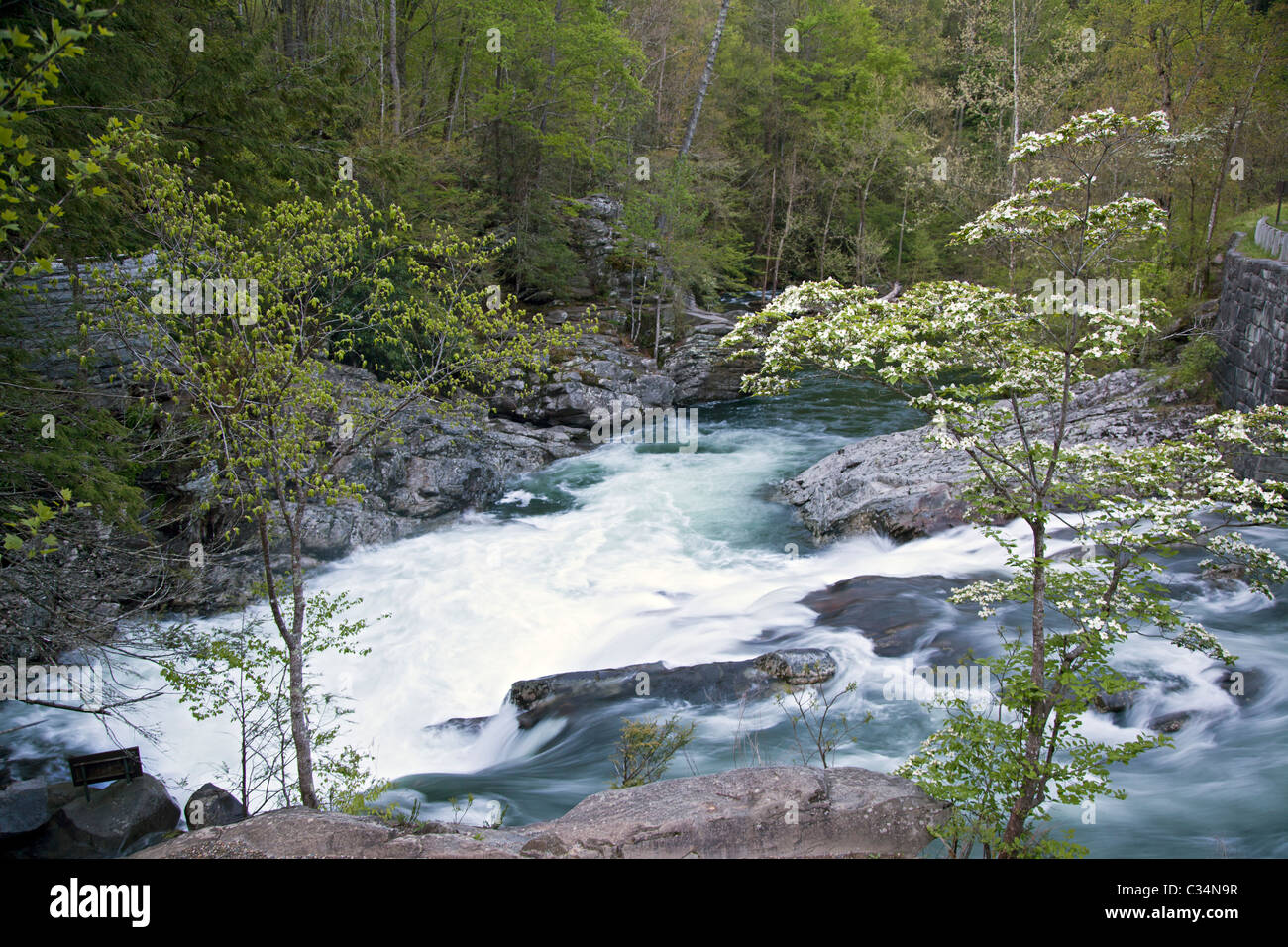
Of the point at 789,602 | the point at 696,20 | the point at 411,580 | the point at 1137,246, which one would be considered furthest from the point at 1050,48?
the point at 411,580

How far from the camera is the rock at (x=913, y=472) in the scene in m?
13.8

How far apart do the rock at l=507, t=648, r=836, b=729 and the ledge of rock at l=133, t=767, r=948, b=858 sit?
3.17m

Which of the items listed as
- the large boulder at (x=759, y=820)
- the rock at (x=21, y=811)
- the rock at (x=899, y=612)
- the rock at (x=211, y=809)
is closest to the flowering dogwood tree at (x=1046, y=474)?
the large boulder at (x=759, y=820)

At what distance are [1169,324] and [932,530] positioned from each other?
10518mm

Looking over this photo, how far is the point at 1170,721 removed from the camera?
7844 mm

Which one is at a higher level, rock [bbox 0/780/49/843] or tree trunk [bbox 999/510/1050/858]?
tree trunk [bbox 999/510/1050/858]

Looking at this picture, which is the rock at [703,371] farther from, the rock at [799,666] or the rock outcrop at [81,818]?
the rock outcrop at [81,818]

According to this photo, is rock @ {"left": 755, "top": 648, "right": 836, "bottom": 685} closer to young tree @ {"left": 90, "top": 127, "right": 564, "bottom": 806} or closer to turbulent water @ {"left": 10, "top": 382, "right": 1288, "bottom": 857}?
turbulent water @ {"left": 10, "top": 382, "right": 1288, "bottom": 857}

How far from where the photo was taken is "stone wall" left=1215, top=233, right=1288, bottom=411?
12.6 metres

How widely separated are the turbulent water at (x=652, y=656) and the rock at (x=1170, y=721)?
8cm

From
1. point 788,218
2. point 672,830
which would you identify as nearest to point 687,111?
point 788,218

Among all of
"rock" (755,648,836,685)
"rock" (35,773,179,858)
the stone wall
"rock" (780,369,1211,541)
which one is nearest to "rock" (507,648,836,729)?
"rock" (755,648,836,685)
